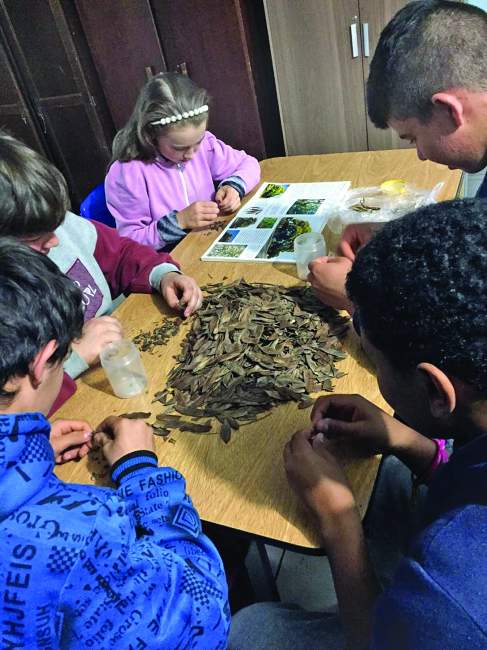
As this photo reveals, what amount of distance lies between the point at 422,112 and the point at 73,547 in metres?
1.47

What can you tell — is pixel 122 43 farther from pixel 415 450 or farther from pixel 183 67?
pixel 415 450

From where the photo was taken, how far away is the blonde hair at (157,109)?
6.72 ft

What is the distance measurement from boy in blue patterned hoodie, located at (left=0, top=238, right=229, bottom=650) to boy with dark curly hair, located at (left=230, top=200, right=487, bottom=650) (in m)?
0.26

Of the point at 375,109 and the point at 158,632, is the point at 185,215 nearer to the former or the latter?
the point at 375,109

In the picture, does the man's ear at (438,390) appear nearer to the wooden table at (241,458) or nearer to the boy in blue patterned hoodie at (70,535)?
the wooden table at (241,458)

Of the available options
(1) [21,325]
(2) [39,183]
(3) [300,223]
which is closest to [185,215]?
(3) [300,223]

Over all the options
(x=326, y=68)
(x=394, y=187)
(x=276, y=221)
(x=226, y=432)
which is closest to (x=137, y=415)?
(x=226, y=432)

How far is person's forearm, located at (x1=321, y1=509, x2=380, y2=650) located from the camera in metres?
0.82

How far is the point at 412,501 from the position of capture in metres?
1.23

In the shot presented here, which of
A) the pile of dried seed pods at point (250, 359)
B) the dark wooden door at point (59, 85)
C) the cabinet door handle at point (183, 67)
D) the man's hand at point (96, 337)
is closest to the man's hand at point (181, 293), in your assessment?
the pile of dried seed pods at point (250, 359)

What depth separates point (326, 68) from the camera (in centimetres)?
293

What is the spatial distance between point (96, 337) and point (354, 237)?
2.99ft

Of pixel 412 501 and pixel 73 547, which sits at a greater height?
pixel 73 547

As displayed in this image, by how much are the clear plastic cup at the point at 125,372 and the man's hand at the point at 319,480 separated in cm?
49
